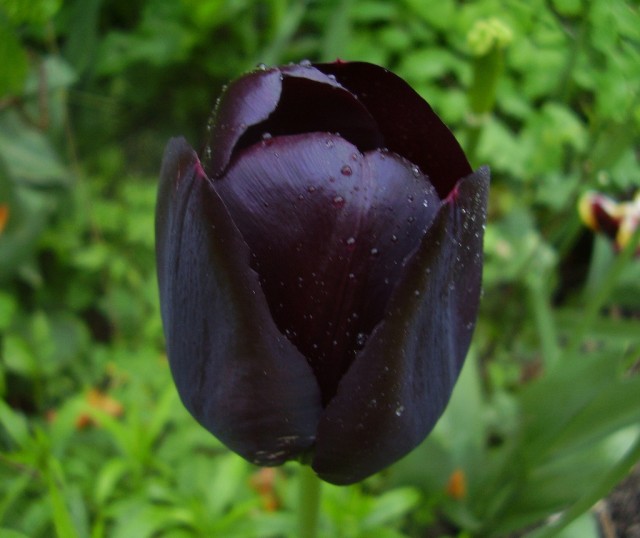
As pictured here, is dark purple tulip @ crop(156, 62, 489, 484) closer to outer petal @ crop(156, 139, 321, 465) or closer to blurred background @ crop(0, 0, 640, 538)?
outer petal @ crop(156, 139, 321, 465)

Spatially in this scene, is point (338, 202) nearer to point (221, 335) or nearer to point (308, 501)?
point (221, 335)

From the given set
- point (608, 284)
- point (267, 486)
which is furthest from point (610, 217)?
point (267, 486)

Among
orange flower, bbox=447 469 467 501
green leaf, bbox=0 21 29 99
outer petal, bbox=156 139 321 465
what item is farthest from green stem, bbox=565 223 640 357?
green leaf, bbox=0 21 29 99

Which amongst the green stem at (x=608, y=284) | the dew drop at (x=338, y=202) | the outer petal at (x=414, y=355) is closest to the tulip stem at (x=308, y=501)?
the outer petal at (x=414, y=355)

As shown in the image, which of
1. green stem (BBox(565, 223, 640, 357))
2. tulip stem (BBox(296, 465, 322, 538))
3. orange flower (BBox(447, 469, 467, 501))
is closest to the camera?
tulip stem (BBox(296, 465, 322, 538))

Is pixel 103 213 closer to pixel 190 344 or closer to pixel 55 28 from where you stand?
pixel 55 28

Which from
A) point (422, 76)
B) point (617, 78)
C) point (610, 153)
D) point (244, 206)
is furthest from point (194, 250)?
point (422, 76)
